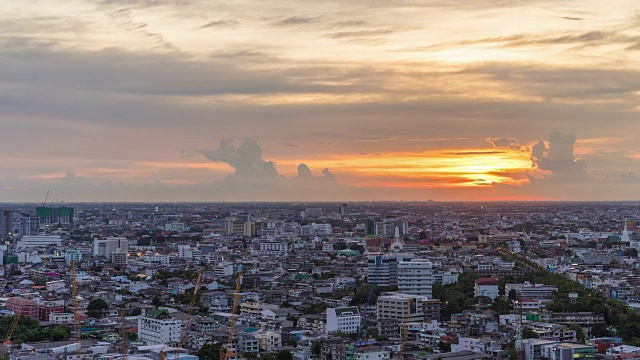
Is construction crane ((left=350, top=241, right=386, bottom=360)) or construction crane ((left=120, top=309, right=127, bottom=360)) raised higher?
construction crane ((left=350, top=241, right=386, bottom=360))

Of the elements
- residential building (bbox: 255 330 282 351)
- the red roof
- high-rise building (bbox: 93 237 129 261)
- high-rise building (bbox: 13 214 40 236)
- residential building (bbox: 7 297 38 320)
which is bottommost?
residential building (bbox: 255 330 282 351)

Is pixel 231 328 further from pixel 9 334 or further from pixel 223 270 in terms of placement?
pixel 223 270

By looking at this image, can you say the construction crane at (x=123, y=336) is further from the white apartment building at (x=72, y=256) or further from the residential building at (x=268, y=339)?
the white apartment building at (x=72, y=256)

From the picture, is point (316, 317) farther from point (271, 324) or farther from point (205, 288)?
point (205, 288)

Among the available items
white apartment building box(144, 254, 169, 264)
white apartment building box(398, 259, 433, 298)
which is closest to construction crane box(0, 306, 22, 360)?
white apartment building box(398, 259, 433, 298)

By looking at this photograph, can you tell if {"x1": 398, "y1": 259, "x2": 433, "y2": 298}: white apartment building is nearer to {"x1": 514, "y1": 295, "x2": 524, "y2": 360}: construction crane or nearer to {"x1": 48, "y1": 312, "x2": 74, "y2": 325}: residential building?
{"x1": 514, "y1": 295, "x2": 524, "y2": 360}: construction crane
